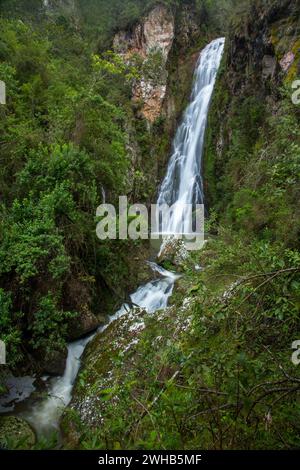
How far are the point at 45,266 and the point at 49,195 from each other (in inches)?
60.8

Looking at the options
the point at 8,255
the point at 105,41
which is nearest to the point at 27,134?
the point at 8,255

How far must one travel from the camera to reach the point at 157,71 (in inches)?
946

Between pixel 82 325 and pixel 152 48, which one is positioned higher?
pixel 152 48

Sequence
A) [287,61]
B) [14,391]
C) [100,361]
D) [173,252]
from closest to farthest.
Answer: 1. [14,391]
2. [100,361]
3. [173,252]
4. [287,61]

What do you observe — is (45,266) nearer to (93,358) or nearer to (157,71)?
(93,358)

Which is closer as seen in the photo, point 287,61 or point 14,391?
point 14,391

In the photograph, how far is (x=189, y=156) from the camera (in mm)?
20312

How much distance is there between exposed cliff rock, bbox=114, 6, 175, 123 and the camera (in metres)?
23.4

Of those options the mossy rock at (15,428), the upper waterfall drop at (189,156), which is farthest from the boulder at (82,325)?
the upper waterfall drop at (189,156)

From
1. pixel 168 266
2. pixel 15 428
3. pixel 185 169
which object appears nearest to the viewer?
pixel 15 428

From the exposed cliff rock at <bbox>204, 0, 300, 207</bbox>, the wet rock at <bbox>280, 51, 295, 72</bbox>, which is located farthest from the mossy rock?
the wet rock at <bbox>280, 51, 295, 72</bbox>

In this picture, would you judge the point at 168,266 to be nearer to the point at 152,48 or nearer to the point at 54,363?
the point at 54,363

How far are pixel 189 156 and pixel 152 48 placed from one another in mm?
9812

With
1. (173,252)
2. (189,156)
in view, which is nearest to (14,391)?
(173,252)
